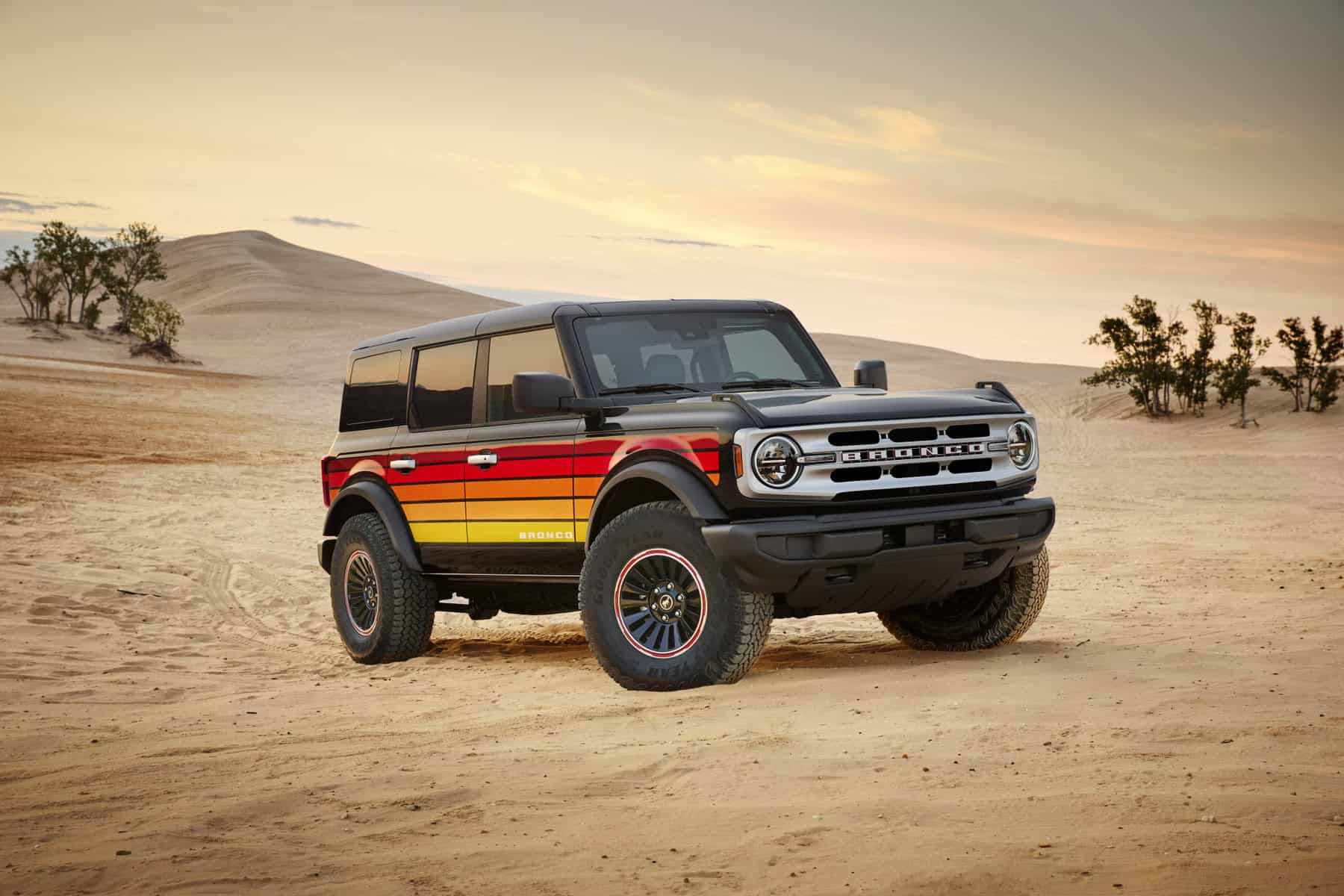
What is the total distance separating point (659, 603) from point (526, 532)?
1.30 meters

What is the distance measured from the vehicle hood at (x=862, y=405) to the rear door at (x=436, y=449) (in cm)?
207

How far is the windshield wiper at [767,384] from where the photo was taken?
8.09m

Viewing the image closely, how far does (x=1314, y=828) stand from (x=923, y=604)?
421 cm

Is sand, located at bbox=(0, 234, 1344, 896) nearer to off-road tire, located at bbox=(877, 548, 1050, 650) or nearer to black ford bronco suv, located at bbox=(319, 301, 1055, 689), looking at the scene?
off-road tire, located at bbox=(877, 548, 1050, 650)

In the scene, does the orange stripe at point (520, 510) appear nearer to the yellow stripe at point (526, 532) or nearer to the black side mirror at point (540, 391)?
the yellow stripe at point (526, 532)

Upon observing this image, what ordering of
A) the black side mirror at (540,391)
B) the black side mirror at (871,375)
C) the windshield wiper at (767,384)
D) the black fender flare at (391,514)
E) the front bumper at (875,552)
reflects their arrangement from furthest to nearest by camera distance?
the black fender flare at (391,514)
the black side mirror at (871,375)
the windshield wiper at (767,384)
the black side mirror at (540,391)
the front bumper at (875,552)

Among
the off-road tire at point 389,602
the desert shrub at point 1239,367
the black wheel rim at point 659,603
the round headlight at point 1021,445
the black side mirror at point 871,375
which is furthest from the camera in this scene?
the desert shrub at point 1239,367

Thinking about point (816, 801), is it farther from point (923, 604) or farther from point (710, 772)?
point (923, 604)

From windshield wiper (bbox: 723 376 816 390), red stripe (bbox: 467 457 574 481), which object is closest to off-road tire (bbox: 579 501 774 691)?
red stripe (bbox: 467 457 574 481)

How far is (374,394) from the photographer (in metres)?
9.98

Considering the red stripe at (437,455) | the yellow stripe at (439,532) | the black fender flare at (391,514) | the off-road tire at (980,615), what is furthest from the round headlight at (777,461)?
the black fender flare at (391,514)

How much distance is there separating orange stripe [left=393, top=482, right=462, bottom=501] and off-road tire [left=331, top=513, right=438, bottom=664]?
36 centimetres

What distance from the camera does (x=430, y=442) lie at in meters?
9.02

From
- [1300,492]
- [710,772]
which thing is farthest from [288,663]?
[1300,492]
